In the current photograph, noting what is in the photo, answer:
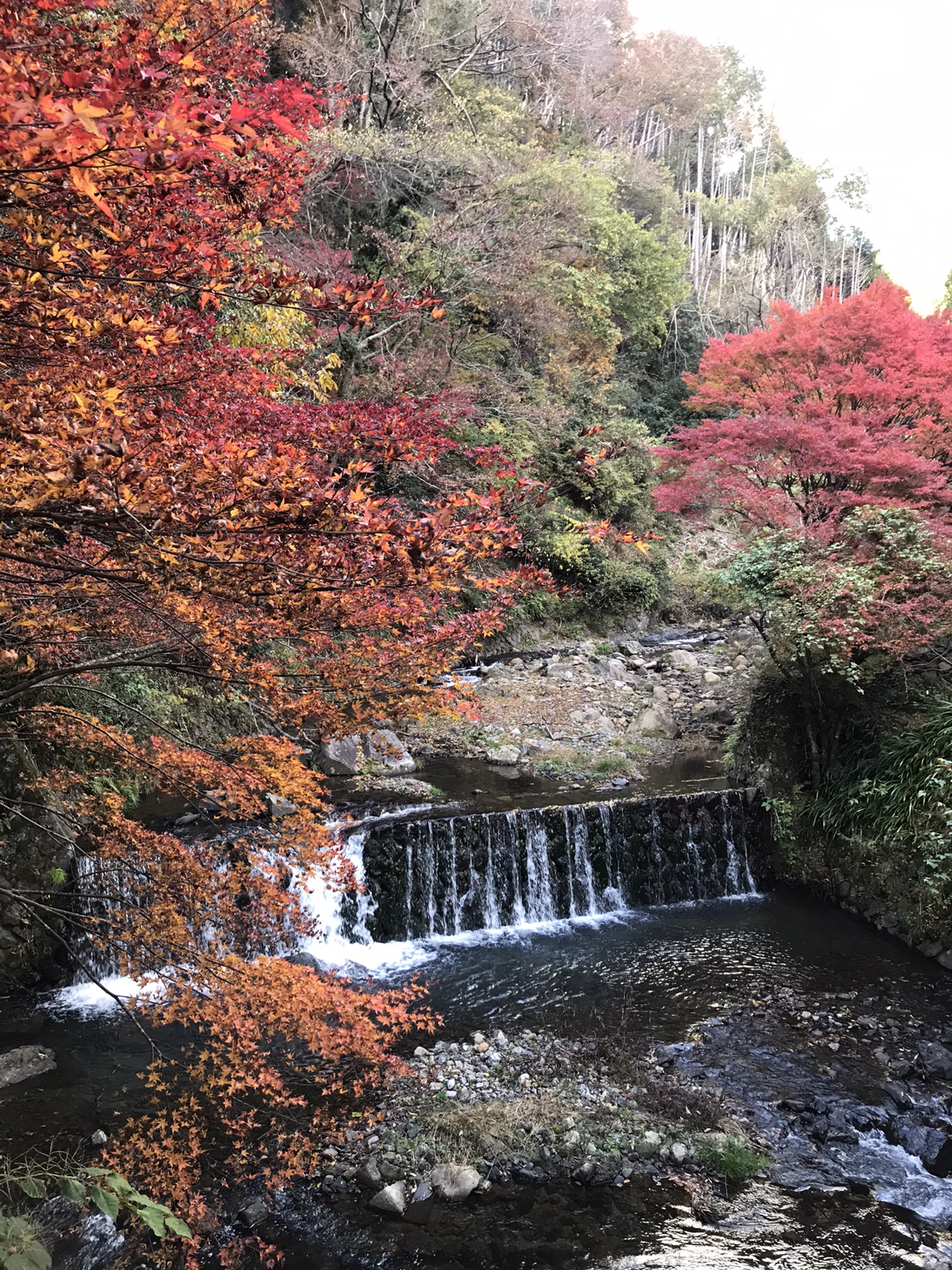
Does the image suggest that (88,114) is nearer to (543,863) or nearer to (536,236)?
(543,863)

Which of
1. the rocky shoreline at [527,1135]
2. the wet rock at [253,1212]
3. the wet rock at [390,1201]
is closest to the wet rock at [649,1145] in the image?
the rocky shoreline at [527,1135]

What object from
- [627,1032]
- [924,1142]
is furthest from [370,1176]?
[924,1142]

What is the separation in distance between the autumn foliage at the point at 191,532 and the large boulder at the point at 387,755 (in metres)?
2.94

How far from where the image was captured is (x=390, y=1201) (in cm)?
413

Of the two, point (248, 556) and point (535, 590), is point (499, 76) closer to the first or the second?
point (535, 590)

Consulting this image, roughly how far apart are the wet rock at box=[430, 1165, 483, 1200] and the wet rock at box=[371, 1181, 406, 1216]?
0.69ft

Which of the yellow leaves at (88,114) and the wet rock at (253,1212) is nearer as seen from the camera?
the yellow leaves at (88,114)

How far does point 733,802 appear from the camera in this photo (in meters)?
9.09

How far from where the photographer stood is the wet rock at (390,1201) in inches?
162

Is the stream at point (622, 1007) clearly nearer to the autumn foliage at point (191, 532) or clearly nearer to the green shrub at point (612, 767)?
the autumn foliage at point (191, 532)

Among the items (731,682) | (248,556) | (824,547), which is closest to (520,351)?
(731,682)

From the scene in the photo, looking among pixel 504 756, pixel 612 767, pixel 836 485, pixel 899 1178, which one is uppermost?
pixel 836 485

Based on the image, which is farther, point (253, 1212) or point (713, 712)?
point (713, 712)

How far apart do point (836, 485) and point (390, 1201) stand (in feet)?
30.5
